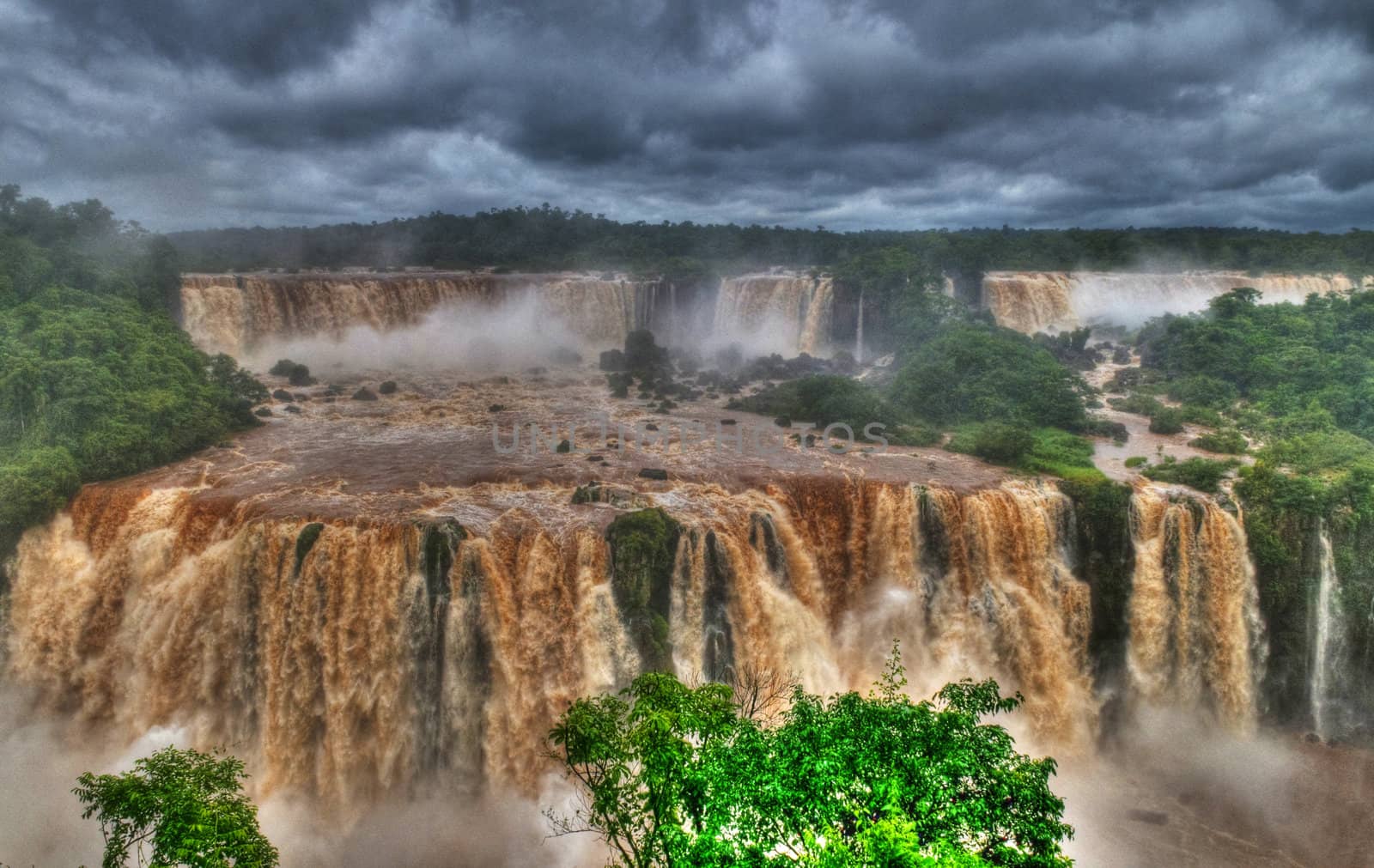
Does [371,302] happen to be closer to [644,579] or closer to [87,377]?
[87,377]

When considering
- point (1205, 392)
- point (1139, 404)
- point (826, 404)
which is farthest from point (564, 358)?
point (1205, 392)

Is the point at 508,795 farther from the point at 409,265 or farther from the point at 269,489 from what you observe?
the point at 409,265

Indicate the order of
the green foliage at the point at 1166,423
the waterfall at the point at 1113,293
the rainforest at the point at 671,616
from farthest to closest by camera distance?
the waterfall at the point at 1113,293 → the green foliage at the point at 1166,423 → the rainforest at the point at 671,616

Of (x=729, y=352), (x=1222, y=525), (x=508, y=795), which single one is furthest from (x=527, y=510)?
(x=729, y=352)

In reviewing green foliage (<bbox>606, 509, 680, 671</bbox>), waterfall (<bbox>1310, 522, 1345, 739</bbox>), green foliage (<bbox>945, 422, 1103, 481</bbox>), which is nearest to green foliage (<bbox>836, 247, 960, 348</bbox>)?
green foliage (<bbox>945, 422, 1103, 481</bbox>)

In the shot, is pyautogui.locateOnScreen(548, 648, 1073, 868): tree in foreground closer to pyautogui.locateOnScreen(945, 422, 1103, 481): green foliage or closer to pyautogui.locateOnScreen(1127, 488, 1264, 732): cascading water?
pyautogui.locateOnScreen(1127, 488, 1264, 732): cascading water

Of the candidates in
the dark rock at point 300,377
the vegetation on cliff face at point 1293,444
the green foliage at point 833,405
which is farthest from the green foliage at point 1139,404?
the dark rock at point 300,377

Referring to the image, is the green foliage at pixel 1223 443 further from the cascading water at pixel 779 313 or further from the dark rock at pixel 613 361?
the dark rock at pixel 613 361
